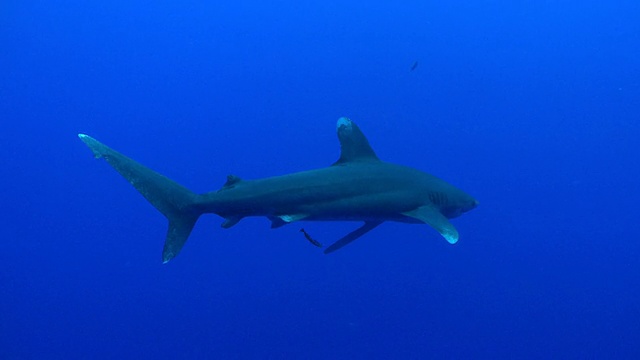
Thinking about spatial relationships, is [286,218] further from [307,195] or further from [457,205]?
[457,205]

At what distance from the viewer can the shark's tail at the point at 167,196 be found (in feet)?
16.0

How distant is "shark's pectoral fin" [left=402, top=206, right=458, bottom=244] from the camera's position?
5.11m

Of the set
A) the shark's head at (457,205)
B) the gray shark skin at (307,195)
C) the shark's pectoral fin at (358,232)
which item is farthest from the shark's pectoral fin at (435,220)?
the shark's pectoral fin at (358,232)

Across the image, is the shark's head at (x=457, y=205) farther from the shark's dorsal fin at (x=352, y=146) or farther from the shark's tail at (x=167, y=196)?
the shark's tail at (x=167, y=196)

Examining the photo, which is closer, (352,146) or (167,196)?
(167,196)

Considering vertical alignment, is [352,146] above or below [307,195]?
above

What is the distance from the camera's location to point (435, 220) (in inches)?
208

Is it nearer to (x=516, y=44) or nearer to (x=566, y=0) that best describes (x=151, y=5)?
(x=516, y=44)

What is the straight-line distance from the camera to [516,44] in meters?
12.0

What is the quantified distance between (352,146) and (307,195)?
89 cm

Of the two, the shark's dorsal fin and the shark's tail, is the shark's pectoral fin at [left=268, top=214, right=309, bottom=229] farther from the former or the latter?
the shark's dorsal fin

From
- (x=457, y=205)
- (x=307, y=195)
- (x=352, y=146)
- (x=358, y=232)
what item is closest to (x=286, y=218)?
(x=307, y=195)

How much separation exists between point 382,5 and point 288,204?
8.16m

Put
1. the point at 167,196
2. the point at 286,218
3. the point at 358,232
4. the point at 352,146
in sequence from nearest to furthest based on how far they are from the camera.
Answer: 1. the point at 286,218
2. the point at 167,196
3. the point at 352,146
4. the point at 358,232
